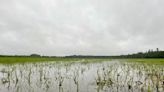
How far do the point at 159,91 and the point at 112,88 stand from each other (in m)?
2.23

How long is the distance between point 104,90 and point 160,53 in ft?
445

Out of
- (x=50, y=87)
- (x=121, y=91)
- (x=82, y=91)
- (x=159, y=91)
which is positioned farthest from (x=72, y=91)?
(x=159, y=91)

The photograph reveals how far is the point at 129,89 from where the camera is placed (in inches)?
417

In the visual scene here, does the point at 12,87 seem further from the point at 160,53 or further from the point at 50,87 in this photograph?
the point at 160,53

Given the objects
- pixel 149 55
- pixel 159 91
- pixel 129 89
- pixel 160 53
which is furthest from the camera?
pixel 149 55

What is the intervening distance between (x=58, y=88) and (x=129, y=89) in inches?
139

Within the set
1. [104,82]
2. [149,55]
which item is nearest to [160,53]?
[149,55]

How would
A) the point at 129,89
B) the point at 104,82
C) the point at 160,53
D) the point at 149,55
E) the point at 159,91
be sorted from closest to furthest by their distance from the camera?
1. the point at 159,91
2. the point at 129,89
3. the point at 104,82
4. the point at 160,53
5. the point at 149,55

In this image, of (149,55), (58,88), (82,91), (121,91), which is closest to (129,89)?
(121,91)

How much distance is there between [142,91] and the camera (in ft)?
32.8

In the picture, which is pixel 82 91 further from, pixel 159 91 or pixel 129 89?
pixel 159 91

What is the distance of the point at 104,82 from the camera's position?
11516 millimetres

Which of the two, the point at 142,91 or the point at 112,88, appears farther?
the point at 112,88

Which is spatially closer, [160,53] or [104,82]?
[104,82]
